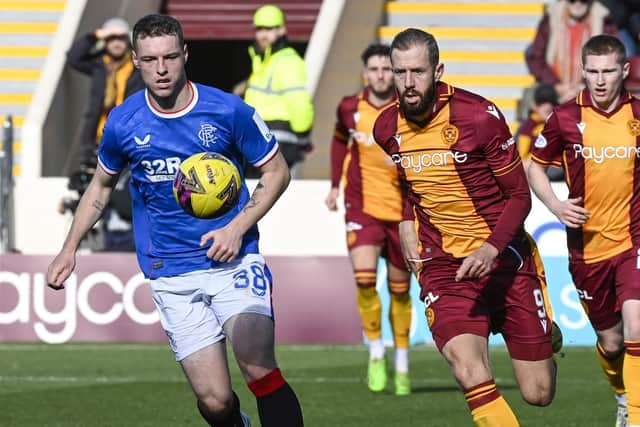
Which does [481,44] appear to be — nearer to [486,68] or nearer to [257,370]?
[486,68]

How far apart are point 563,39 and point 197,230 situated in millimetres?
10912

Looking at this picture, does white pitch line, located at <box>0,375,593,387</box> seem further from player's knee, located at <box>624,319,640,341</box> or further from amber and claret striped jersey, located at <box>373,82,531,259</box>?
amber and claret striped jersey, located at <box>373,82,531,259</box>

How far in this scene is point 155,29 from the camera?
7684 millimetres

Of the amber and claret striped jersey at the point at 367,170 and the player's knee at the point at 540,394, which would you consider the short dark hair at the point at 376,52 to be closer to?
the amber and claret striped jersey at the point at 367,170

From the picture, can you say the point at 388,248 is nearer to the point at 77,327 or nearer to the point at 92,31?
the point at 77,327

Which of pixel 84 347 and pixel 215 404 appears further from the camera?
pixel 84 347

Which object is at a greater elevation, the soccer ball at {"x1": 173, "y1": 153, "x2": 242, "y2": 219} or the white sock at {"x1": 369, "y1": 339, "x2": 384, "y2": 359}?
the soccer ball at {"x1": 173, "y1": 153, "x2": 242, "y2": 219}

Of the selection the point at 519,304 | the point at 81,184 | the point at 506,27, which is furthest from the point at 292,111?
the point at 519,304

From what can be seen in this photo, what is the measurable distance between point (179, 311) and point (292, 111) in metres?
7.44

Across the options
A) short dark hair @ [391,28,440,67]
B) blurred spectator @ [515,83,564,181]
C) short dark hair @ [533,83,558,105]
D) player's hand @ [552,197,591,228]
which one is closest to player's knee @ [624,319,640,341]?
player's hand @ [552,197,591,228]

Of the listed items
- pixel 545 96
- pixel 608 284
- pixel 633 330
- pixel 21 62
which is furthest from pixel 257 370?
pixel 21 62

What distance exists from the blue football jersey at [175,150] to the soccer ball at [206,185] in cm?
12

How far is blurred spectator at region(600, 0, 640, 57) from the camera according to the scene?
1830 centimetres

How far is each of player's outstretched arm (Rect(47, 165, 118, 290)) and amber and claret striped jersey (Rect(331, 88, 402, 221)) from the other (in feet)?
14.2
